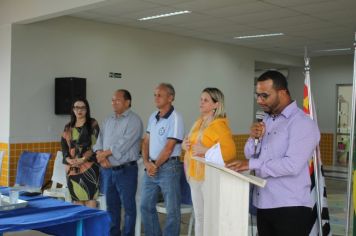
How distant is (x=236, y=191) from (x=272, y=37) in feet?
20.5

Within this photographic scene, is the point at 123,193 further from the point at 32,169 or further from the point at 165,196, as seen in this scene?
the point at 32,169

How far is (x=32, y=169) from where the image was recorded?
17.0 feet

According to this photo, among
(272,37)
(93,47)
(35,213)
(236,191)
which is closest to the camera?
(236,191)

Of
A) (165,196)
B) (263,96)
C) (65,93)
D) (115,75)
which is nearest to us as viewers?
(263,96)

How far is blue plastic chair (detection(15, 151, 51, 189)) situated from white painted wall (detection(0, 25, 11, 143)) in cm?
73

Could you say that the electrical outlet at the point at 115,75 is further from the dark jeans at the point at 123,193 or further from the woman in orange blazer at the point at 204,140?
the woman in orange blazer at the point at 204,140

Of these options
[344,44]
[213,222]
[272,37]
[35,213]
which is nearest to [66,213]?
[35,213]

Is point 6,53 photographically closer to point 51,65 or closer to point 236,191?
point 51,65

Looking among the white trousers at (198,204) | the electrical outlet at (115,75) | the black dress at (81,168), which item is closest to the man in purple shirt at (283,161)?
the white trousers at (198,204)

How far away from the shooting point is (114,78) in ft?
22.8

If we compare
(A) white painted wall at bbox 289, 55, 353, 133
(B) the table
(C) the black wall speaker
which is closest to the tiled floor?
(B) the table

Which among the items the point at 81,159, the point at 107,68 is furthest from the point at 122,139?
the point at 107,68

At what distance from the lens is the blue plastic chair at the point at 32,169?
5039 mm

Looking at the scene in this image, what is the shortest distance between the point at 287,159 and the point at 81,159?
2.26 meters
